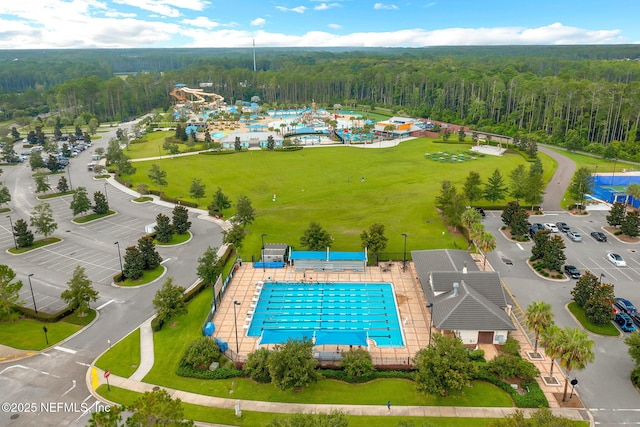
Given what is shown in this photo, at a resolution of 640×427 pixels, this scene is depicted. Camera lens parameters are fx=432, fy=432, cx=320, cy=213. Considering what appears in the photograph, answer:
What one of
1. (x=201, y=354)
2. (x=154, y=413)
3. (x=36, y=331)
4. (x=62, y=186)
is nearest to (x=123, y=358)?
(x=201, y=354)

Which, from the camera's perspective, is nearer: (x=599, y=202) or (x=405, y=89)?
(x=599, y=202)

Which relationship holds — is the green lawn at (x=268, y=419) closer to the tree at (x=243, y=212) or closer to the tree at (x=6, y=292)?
the tree at (x=6, y=292)

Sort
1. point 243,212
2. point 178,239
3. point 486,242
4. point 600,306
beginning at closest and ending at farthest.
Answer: point 600,306 < point 486,242 < point 243,212 < point 178,239

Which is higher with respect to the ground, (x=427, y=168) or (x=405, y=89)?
(x=405, y=89)

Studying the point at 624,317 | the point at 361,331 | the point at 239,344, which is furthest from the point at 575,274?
the point at 239,344

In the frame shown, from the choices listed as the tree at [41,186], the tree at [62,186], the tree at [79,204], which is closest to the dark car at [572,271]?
the tree at [79,204]

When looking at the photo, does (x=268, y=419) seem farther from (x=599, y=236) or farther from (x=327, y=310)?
(x=599, y=236)

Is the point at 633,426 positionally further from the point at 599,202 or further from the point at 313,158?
the point at 313,158
